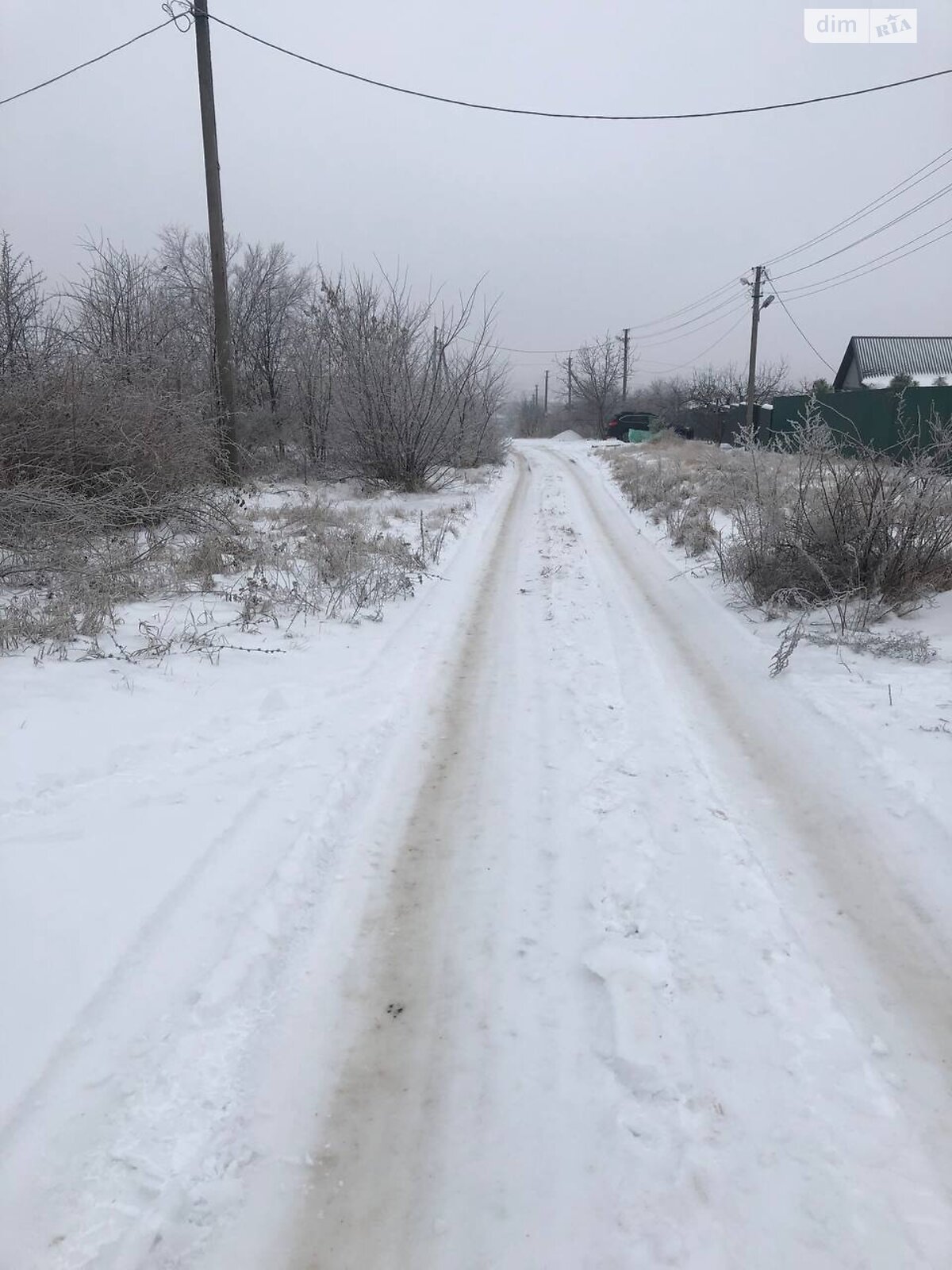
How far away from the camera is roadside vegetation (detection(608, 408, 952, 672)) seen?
596cm

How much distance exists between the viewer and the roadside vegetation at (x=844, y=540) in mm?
5961

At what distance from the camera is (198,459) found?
1002cm

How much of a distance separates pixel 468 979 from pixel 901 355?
135ft

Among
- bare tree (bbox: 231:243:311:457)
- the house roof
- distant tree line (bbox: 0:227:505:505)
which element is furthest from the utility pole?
the house roof

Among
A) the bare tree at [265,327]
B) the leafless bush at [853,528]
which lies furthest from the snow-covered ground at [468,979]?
the bare tree at [265,327]

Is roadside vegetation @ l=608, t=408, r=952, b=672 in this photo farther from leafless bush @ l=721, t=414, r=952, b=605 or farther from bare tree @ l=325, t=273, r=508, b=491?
bare tree @ l=325, t=273, r=508, b=491

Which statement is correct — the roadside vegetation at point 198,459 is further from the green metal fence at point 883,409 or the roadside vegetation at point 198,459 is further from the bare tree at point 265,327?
the green metal fence at point 883,409

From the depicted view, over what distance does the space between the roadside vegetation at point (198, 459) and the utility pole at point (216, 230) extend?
43cm

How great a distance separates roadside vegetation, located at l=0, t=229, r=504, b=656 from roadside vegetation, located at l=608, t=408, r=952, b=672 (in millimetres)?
3706

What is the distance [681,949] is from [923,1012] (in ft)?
2.49

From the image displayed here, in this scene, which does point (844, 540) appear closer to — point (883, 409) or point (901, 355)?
point (883, 409)

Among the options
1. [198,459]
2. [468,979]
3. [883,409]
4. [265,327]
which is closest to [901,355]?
[883,409]

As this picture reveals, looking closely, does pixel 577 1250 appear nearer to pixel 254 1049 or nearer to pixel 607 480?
pixel 254 1049

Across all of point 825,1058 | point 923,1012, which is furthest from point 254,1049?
point 923,1012
